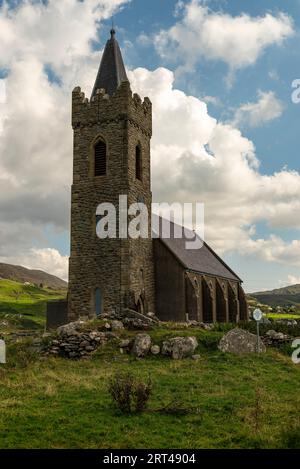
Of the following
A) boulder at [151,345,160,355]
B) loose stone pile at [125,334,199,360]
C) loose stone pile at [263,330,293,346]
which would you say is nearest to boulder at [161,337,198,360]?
loose stone pile at [125,334,199,360]

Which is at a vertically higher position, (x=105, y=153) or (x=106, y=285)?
(x=105, y=153)

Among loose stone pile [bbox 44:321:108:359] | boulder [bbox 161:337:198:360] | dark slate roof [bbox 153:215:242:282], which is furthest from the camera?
dark slate roof [bbox 153:215:242:282]

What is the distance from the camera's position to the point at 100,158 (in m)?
33.1

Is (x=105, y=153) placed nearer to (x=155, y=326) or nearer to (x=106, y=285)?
(x=106, y=285)

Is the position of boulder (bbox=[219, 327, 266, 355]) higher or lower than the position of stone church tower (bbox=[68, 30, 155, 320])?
lower

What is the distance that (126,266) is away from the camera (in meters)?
30.5

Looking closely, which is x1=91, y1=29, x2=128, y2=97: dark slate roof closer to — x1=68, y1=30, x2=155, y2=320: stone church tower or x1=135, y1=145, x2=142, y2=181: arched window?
x1=68, y1=30, x2=155, y2=320: stone church tower

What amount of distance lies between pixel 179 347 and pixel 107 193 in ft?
47.9

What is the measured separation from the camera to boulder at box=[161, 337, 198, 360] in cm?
2031

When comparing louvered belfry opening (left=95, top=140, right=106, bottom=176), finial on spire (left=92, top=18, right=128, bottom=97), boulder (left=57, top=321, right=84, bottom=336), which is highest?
finial on spire (left=92, top=18, right=128, bottom=97)

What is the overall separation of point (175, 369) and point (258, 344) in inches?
197

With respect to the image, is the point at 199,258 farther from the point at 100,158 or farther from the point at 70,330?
the point at 70,330

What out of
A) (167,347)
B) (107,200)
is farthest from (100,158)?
(167,347)

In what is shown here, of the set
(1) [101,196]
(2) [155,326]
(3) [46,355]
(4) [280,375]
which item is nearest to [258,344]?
(4) [280,375]
